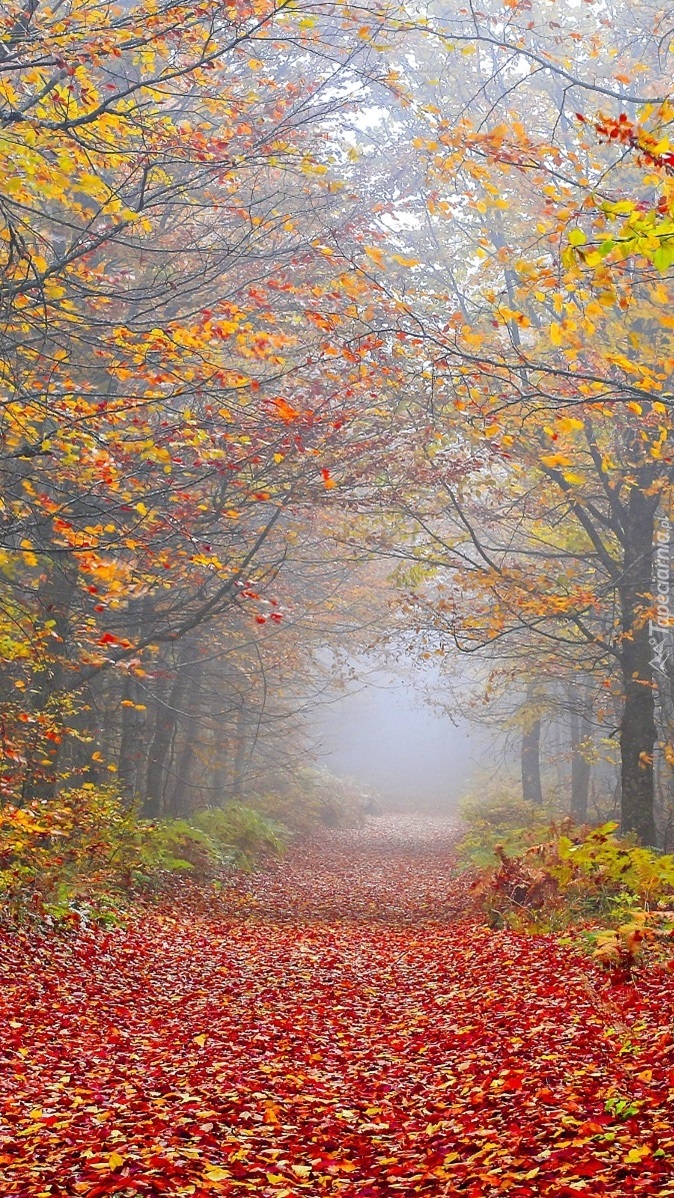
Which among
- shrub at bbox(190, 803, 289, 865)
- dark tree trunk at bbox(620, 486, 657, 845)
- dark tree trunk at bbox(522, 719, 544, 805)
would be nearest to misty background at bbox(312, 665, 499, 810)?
dark tree trunk at bbox(522, 719, 544, 805)

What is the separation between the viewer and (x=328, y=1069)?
19.7ft

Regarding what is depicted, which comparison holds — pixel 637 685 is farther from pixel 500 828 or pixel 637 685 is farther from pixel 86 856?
pixel 500 828

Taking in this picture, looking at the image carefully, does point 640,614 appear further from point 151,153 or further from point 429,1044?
point 151,153

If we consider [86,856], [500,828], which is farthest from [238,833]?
[86,856]

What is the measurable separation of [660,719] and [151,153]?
1210 centimetres

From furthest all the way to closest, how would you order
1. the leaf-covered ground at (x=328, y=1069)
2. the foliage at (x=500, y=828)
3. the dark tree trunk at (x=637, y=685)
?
the foliage at (x=500, y=828)
the dark tree trunk at (x=637, y=685)
the leaf-covered ground at (x=328, y=1069)

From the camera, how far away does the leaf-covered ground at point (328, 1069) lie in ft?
13.6

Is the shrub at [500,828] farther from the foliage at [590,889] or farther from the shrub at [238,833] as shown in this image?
the shrub at [238,833]

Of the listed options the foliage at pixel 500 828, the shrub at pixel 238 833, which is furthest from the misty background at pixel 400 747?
the shrub at pixel 238 833

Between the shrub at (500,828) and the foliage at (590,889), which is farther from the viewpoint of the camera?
the shrub at (500,828)

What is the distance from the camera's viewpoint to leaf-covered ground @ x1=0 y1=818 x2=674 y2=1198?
414cm

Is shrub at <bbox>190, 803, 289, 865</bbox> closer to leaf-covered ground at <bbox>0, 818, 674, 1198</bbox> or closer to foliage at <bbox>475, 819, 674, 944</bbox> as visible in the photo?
foliage at <bbox>475, 819, 674, 944</bbox>

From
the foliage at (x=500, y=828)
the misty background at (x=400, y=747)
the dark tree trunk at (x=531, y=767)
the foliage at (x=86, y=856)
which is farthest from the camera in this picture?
the misty background at (x=400, y=747)

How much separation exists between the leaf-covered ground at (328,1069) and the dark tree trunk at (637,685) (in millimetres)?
3143
